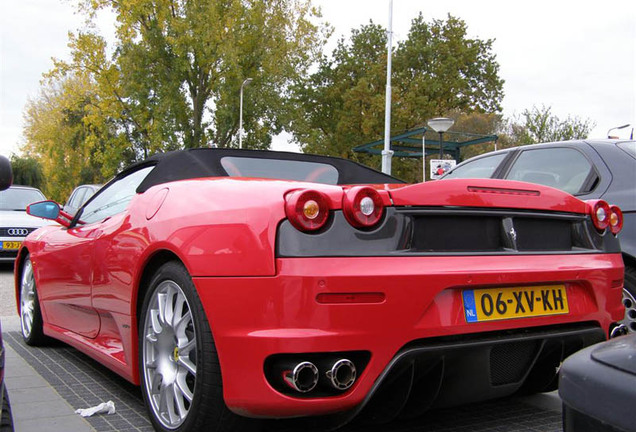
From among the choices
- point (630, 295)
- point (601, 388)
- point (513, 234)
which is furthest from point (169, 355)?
point (630, 295)

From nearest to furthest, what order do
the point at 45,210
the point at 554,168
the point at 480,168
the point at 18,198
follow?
1. the point at 45,210
2. the point at 554,168
3. the point at 480,168
4. the point at 18,198

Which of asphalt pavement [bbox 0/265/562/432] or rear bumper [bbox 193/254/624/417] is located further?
asphalt pavement [bbox 0/265/562/432]

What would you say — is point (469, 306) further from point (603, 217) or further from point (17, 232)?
point (17, 232)

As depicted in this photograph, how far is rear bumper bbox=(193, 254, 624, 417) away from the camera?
2.24 meters

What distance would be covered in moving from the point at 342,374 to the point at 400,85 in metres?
36.3

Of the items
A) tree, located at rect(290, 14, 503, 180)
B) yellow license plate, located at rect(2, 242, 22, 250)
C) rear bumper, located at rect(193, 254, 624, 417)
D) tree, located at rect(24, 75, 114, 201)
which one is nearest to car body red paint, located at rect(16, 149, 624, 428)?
rear bumper, located at rect(193, 254, 624, 417)

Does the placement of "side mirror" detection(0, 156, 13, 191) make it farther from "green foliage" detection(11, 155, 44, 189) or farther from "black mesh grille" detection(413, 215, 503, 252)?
"green foliage" detection(11, 155, 44, 189)

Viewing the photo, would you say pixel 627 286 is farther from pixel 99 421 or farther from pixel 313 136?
pixel 313 136

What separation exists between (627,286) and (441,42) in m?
36.0

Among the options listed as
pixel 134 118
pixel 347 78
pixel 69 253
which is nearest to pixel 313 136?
pixel 347 78

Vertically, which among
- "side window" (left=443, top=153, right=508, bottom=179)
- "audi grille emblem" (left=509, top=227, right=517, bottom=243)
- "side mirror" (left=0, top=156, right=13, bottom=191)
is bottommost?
"audi grille emblem" (left=509, top=227, right=517, bottom=243)

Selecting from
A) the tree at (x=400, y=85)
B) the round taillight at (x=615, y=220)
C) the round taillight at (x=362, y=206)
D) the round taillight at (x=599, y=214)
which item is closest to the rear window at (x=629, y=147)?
the round taillight at (x=615, y=220)

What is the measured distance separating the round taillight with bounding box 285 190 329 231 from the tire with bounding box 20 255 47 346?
3156mm

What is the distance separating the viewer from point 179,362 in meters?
2.68
